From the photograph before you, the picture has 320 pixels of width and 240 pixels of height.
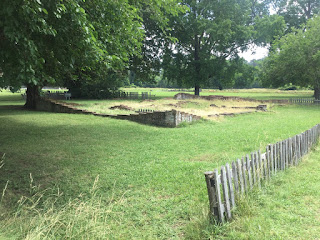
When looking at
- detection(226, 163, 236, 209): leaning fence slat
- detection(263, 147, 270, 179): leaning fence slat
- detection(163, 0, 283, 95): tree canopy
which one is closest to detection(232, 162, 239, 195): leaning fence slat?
detection(226, 163, 236, 209): leaning fence slat

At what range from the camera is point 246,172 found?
4172 millimetres

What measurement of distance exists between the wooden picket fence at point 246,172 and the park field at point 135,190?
0.17 m

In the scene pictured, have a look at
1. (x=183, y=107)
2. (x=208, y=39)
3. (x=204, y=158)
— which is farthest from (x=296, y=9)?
(x=204, y=158)

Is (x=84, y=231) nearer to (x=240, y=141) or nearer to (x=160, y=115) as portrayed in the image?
(x=240, y=141)

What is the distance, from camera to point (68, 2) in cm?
502

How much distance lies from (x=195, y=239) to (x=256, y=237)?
78 cm

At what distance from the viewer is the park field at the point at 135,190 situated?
3.45 meters

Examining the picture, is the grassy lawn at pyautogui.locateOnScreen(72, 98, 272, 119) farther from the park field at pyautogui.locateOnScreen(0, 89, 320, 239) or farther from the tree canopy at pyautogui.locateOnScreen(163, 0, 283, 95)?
the tree canopy at pyautogui.locateOnScreen(163, 0, 283, 95)

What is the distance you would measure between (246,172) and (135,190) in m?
2.15

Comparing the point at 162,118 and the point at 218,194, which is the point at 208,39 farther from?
the point at 218,194

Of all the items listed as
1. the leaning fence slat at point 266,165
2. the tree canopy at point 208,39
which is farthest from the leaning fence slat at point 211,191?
the tree canopy at point 208,39

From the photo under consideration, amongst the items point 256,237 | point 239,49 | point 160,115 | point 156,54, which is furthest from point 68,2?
point 239,49

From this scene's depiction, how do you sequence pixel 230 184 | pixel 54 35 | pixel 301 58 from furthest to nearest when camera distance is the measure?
pixel 301 58 → pixel 54 35 → pixel 230 184

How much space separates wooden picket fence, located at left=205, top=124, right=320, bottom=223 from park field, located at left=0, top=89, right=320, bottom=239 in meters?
0.17
